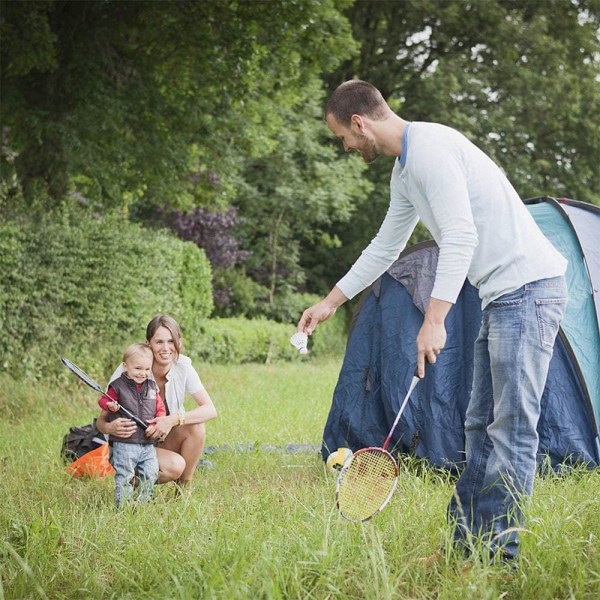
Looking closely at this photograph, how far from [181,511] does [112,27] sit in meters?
7.60

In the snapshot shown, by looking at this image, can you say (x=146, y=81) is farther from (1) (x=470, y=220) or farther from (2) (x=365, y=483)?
(1) (x=470, y=220)

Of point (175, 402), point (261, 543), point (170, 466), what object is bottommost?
point (170, 466)

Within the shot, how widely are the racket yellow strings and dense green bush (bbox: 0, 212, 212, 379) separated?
547cm

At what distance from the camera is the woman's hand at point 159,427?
466cm

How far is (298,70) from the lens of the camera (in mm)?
11430

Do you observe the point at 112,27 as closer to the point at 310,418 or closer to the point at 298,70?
the point at 298,70

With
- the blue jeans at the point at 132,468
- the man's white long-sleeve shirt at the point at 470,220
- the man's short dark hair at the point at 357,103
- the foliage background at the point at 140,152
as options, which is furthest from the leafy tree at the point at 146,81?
the man's white long-sleeve shirt at the point at 470,220

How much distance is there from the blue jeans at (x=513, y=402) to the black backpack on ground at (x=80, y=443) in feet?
9.14

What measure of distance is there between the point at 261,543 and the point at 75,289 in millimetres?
6665

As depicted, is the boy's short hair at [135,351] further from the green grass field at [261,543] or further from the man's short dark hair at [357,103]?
the man's short dark hair at [357,103]

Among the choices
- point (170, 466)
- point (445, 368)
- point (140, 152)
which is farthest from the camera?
point (140, 152)

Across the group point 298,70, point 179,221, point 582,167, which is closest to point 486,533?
point 298,70

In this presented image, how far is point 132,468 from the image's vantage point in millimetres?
4633

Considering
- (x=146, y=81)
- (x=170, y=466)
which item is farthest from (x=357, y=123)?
(x=146, y=81)
